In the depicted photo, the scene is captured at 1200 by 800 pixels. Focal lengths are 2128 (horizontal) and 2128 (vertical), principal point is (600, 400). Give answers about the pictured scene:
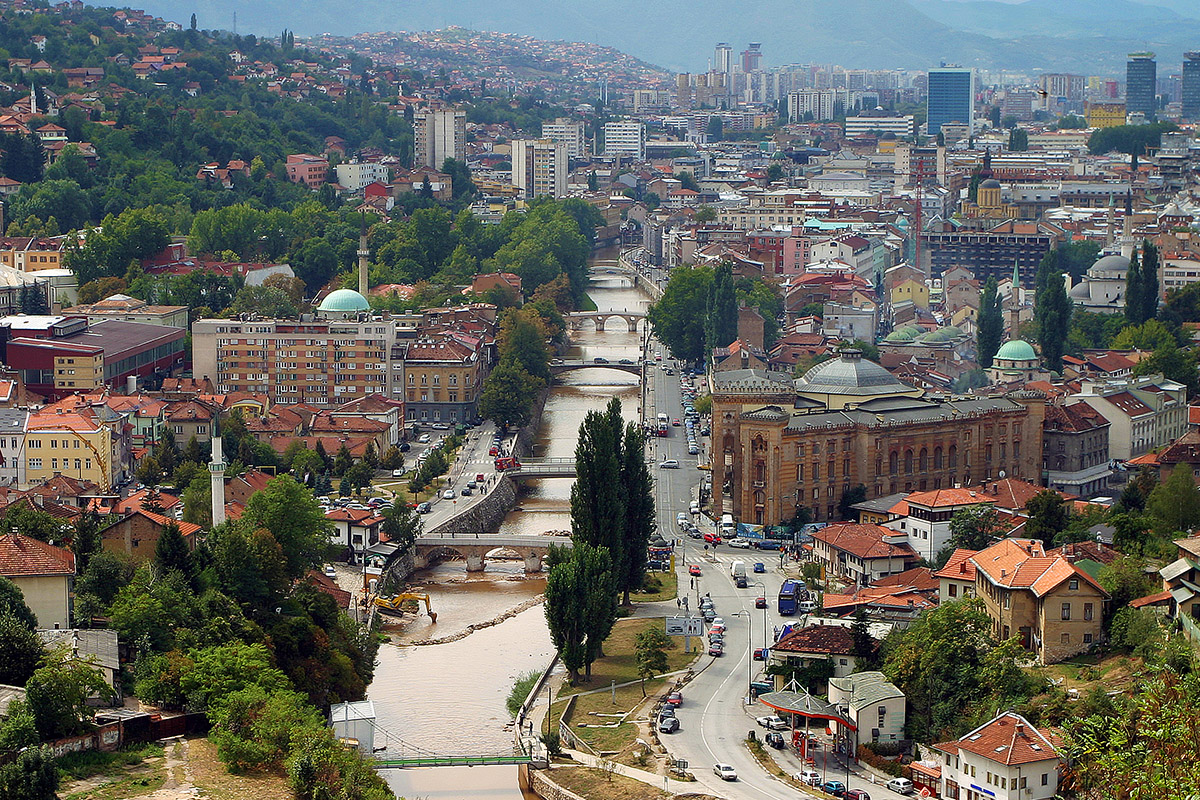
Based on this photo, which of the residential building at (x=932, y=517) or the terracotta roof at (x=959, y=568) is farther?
the residential building at (x=932, y=517)

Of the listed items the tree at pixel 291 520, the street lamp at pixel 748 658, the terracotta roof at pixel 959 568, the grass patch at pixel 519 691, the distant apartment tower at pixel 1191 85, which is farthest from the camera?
the distant apartment tower at pixel 1191 85

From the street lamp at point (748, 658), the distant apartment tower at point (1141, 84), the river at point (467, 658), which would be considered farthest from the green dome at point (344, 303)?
the distant apartment tower at point (1141, 84)

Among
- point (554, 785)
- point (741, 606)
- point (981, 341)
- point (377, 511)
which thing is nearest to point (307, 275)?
point (981, 341)

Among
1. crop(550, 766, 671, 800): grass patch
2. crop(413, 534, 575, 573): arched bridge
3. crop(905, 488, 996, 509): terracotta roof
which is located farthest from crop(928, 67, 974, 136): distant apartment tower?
crop(550, 766, 671, 800): grass patch

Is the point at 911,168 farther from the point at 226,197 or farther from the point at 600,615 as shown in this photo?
the point at 600,615

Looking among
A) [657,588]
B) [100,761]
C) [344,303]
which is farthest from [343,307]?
[100,761]

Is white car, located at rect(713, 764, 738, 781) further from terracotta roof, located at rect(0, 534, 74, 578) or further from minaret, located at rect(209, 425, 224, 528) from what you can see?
minaret, located at rect(209, 425, 224, 528)

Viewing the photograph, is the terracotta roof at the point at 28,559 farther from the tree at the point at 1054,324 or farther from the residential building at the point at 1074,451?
the tree at the point at 1054,324
